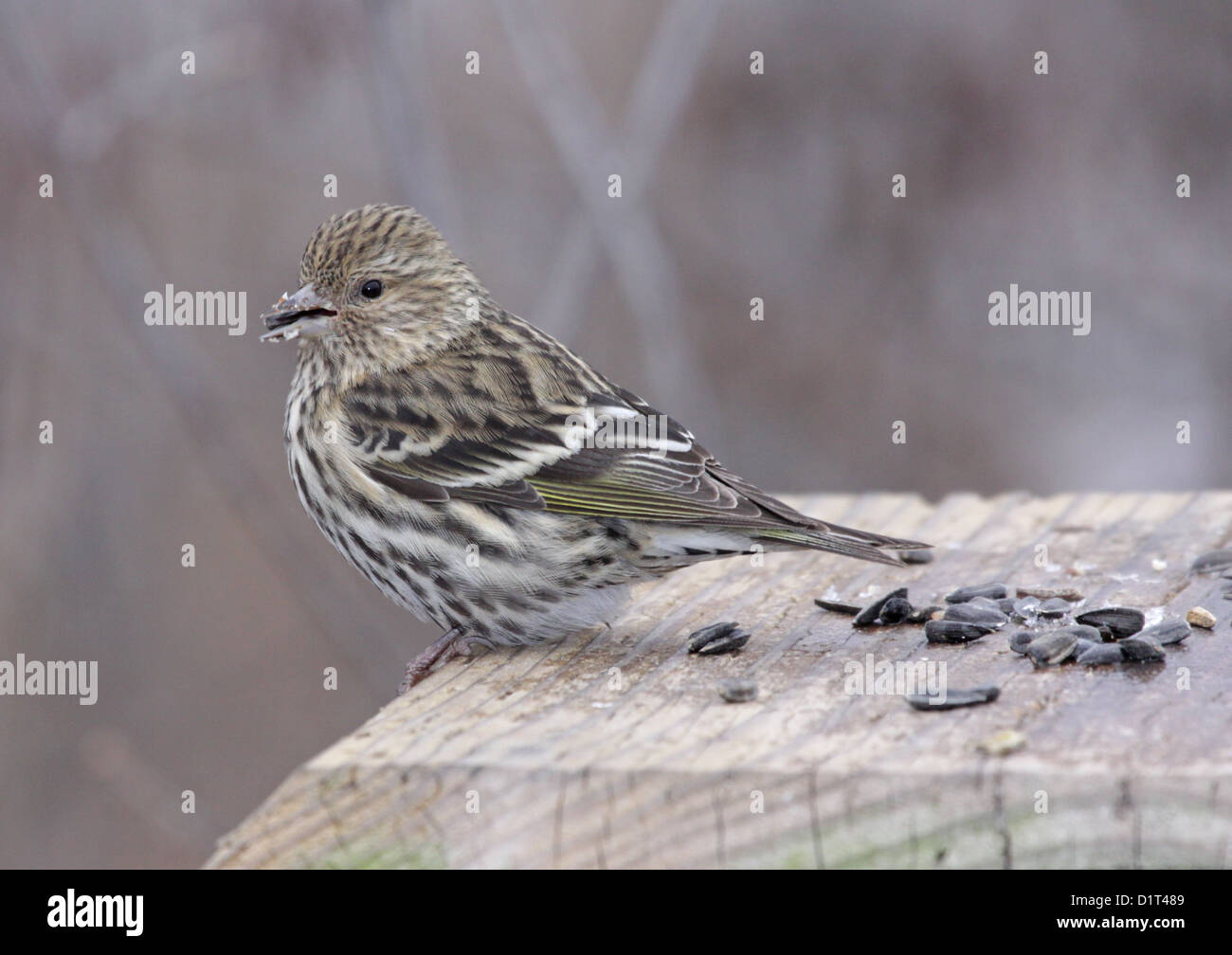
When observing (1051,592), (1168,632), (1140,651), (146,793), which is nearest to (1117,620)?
(1168,632)

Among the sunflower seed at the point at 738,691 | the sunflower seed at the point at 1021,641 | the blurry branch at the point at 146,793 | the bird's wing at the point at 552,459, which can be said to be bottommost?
the blurry branch at the point at 146,793

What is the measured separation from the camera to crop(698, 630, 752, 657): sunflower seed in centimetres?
414

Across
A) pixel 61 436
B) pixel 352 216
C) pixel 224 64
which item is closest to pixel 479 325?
pixel 352 216

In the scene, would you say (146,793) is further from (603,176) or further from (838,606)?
(838,606)

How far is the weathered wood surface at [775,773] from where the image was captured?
119 inches

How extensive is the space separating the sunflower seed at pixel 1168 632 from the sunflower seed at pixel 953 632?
400 millimetres

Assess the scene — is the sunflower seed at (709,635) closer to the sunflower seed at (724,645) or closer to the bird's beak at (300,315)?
the sunflower seed at (724,645)

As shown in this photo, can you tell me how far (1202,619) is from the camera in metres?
4.17

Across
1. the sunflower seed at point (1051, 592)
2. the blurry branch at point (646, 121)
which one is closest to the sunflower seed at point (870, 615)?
Result: the sunflower seed at point (1051, 592)

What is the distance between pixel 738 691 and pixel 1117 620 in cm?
105

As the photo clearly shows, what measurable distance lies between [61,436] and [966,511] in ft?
17.2

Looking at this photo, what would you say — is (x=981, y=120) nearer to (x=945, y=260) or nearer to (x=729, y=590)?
(x=945, y=260)

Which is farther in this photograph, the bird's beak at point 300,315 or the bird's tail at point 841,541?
the bird's beak at point 300,315
